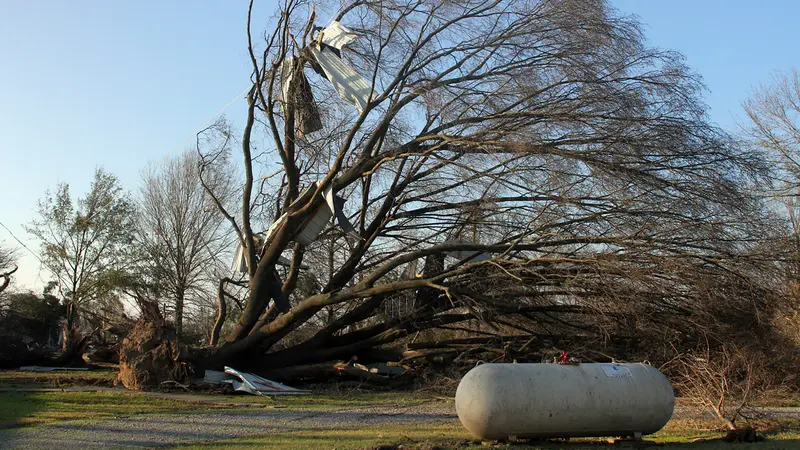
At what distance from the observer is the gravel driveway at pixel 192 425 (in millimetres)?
8113

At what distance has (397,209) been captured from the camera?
1694cm

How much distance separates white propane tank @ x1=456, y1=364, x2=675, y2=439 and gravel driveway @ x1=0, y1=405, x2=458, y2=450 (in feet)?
8.24

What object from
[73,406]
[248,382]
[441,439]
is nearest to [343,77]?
[248,382]

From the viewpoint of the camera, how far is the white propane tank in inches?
304

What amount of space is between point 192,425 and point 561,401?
513cm

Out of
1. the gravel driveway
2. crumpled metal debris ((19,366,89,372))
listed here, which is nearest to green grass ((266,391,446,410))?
the gravel driveway

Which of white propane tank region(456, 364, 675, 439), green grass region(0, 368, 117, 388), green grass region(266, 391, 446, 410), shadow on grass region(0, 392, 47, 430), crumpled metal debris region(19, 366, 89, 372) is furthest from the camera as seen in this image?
crumpled metal debris region(19, 366, 89, 372)

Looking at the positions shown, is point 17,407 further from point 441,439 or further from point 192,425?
point 441,439

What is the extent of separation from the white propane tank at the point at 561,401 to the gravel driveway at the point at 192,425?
98.8 inches

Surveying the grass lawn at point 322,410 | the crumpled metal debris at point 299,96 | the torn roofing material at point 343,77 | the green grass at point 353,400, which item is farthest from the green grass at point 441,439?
the crumpled metal debris at point 299,96

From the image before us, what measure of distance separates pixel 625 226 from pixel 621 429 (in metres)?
5.94

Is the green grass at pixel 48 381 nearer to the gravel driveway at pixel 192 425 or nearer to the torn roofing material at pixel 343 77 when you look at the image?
the gravel driveway at pixel 192 425

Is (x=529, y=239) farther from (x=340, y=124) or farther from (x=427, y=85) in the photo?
(x=340, y=124)

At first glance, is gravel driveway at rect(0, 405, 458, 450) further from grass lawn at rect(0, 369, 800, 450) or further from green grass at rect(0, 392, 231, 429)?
green grass at rect(0, 392, 231, 429)
